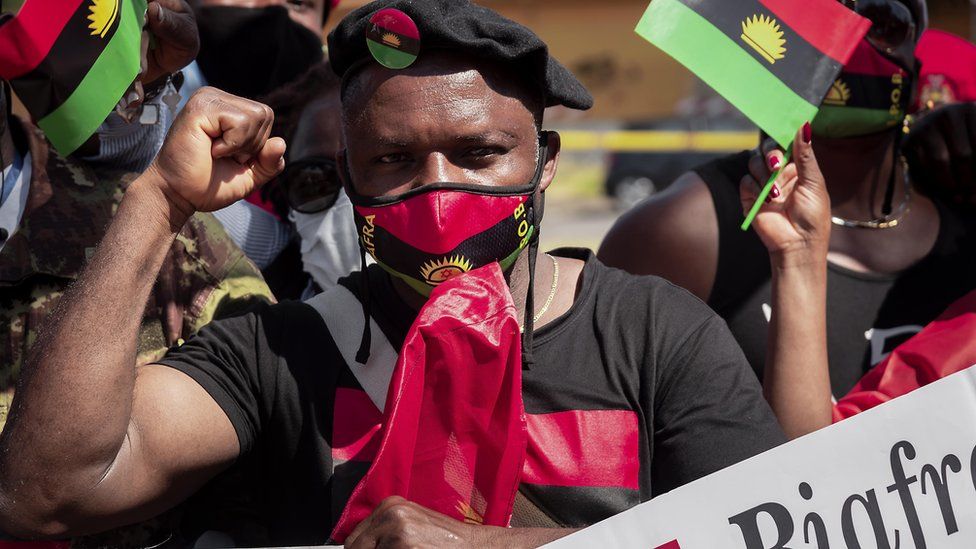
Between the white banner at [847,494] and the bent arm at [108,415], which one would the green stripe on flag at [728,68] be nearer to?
the white banner at [847,494]

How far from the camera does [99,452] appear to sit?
2225 mm

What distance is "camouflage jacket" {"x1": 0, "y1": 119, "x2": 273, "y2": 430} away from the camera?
8.60ft

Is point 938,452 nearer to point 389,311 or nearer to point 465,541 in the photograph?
point 465,541

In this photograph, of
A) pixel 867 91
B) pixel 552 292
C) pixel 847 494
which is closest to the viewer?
pixel 847 494

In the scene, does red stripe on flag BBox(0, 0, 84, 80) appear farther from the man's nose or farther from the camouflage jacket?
the man's nose

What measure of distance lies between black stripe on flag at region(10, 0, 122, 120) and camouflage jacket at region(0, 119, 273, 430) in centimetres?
28

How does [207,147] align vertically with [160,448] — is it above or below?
above

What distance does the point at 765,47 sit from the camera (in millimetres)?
2928

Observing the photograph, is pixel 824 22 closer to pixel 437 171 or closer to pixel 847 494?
pixel 437 171

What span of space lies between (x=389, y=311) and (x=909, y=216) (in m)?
1.81

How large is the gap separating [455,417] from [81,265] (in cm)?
96

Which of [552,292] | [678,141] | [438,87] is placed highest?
[438,87]

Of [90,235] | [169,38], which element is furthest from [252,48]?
[90,235]

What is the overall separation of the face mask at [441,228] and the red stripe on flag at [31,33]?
70cm
